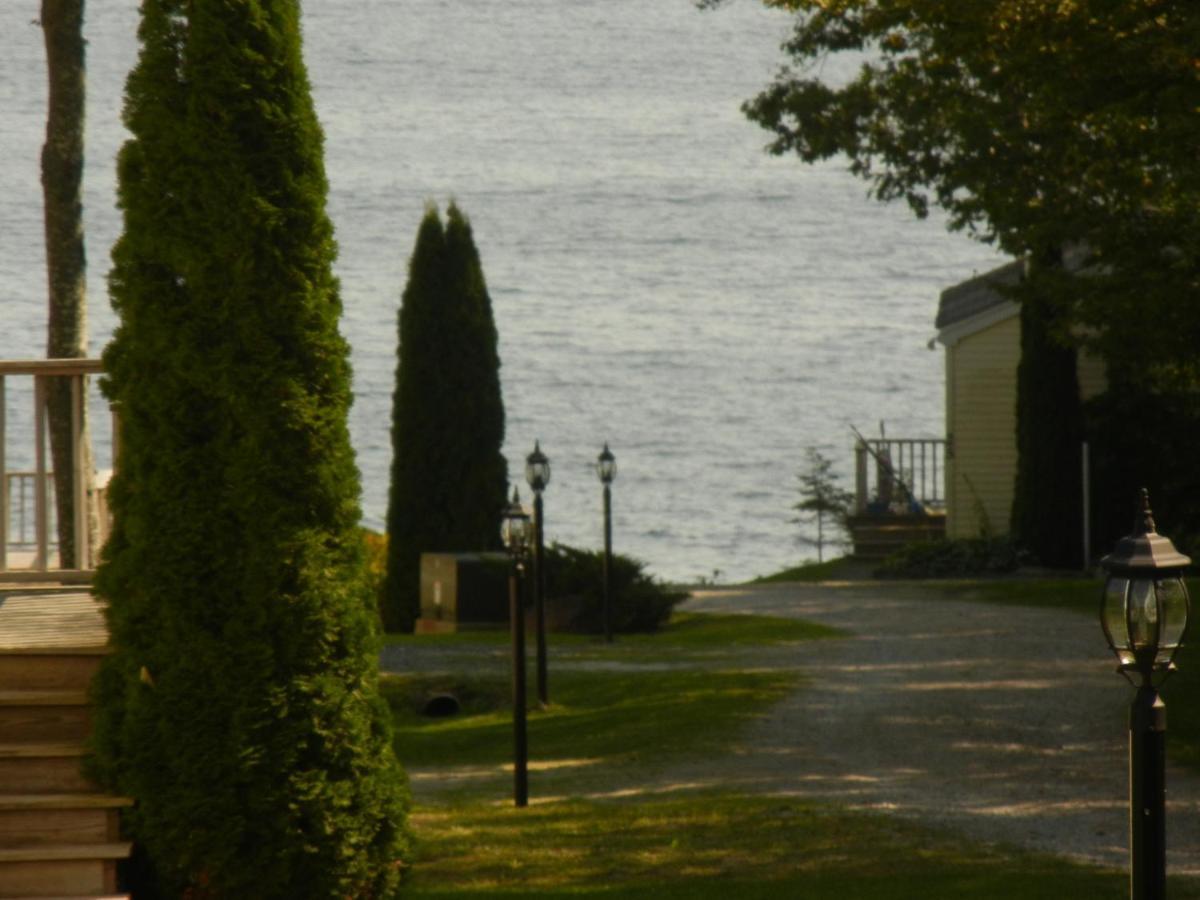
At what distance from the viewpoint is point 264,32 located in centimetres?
687

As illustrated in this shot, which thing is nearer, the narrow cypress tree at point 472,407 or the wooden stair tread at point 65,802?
the wooden stair tread at point 65,802

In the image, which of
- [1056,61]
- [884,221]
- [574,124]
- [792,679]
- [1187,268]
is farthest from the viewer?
[884,221]

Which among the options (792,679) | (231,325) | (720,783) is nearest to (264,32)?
(231,325)

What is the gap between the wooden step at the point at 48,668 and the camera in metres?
7.14

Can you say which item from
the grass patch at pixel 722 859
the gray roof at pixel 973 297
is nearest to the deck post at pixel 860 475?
the gray roof at pixel 973 297

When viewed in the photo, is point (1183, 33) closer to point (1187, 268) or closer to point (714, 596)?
point (1187, 268)

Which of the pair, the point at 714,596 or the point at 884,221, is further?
the point at 884,221

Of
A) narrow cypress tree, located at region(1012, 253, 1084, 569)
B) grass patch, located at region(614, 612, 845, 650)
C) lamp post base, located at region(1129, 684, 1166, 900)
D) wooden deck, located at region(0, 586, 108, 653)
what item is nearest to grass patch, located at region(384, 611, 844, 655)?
grass patch, located at region(614, 612, 845, 650)

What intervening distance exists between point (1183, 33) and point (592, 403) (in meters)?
33.6

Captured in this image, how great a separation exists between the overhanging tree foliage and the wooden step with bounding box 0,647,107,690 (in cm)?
720

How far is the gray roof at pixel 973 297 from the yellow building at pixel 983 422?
13 centimetres

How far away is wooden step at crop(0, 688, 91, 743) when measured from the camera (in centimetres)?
709

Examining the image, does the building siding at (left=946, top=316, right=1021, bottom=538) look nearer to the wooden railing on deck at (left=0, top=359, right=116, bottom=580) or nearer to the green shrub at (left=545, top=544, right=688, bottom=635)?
the green shrub at (left=545, top=544, right=688, bottom=635)

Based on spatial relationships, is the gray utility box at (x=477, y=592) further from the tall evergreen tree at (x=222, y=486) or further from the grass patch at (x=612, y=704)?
the tall evergreen tree at (x=222, y=486)
